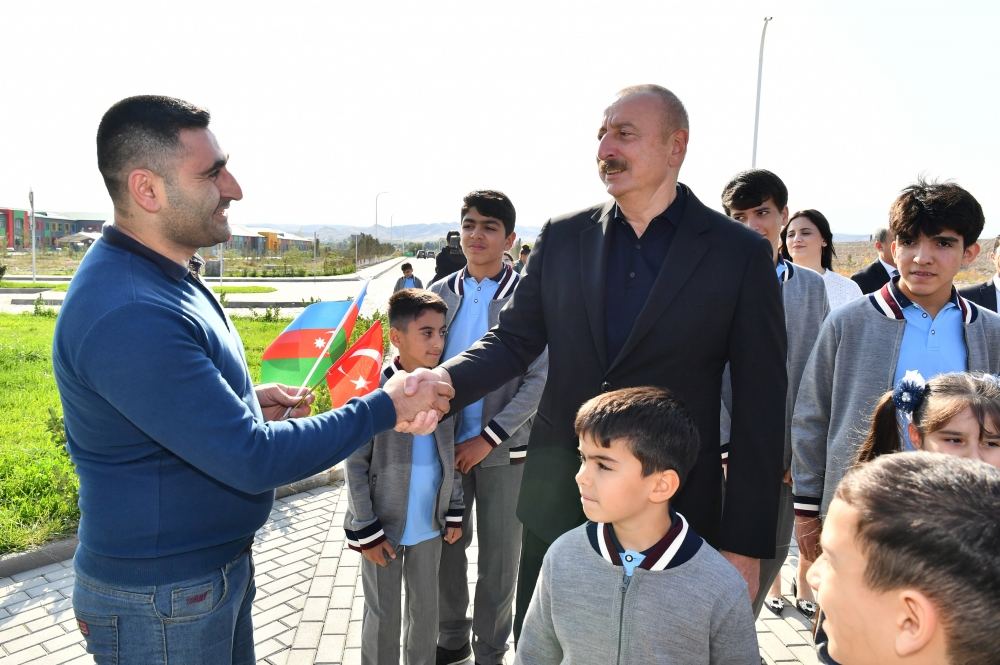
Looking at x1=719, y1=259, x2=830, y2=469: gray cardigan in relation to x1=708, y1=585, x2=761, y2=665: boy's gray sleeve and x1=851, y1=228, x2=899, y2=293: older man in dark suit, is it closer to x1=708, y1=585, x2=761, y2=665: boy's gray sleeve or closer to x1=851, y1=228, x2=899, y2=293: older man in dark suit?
x1=708, y1=585, x2=761, y2=665: boy's gray sleeve

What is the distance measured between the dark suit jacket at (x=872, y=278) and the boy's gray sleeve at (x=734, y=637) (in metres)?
5.21

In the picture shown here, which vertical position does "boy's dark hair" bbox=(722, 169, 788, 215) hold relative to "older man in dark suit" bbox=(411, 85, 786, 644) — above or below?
above

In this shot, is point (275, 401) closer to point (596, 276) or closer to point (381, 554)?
point (381, 554)

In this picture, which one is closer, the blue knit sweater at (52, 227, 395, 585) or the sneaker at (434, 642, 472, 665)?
the blue knit sweater at (52, 227, 395, 585)

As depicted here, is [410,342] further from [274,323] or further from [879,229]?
[274,323]

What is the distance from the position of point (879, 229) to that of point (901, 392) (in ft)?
20.2

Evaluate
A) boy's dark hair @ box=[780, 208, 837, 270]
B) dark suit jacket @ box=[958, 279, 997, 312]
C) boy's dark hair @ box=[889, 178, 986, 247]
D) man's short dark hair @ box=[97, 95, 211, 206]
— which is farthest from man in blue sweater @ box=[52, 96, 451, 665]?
dark suit jacket @ box=[958, 279, 997, 312]

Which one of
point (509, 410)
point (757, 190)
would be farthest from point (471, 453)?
point (757, 190)

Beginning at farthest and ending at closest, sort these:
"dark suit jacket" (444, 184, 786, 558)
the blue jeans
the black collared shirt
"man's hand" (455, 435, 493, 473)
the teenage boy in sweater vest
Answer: the teenage boy in sweater vest, "man's hand" (455, 435, 493, 473), the black collared shirt, "dark suit jacket" (444, 184, 786, 558), the blue jeans

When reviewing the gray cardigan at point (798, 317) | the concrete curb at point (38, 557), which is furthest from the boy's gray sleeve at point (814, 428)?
the concrete curb at point (38, 557)

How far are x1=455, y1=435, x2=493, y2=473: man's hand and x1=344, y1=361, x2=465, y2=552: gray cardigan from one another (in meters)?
0.23

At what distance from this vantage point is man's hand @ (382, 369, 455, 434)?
2514 millimetres

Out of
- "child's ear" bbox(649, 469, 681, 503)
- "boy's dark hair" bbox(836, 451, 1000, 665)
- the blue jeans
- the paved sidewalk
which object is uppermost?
"boy's dark hair" bbox(836, 451, 1000, 665)

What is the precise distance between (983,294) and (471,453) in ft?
12.0
